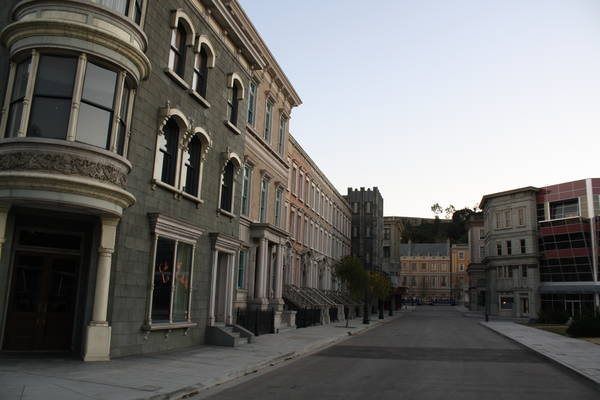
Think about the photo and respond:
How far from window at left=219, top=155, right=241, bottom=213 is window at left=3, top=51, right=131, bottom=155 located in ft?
26.2

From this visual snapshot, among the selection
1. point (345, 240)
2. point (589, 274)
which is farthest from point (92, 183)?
point (589, 274)

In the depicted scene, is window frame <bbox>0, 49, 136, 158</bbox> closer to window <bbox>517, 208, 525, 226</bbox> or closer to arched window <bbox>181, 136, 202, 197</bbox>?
arched window <bbox>181, 136, 202, 197</bbox>

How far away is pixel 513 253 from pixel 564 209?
7748 mm

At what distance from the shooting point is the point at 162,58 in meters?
15.9

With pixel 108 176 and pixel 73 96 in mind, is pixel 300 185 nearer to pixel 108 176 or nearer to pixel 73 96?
pixel 108 176

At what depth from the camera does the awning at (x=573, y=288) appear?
54594mm

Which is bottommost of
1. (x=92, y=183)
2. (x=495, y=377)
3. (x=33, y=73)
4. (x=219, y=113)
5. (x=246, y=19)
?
(x=495, y=377)

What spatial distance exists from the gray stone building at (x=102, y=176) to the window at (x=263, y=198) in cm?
884

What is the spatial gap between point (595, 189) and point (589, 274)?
9339 millimetres

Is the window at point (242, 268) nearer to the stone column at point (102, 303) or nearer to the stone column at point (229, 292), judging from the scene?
the stone column at point (229, 292)

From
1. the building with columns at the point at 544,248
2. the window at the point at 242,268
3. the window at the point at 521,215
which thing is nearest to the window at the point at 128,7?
the window at the point at 242,268

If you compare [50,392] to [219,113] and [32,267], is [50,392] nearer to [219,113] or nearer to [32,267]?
[32,267]

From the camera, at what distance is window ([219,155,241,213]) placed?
2080cm

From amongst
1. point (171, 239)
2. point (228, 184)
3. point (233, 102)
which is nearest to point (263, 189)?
point (228, 184)
